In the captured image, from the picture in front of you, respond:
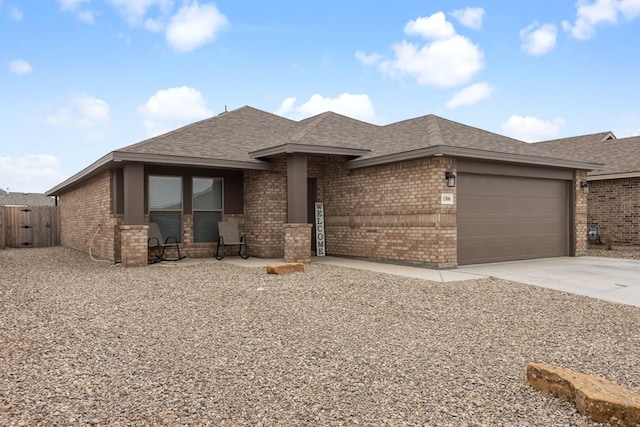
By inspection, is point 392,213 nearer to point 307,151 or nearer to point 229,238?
point 307,151

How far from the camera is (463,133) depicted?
11641 mm

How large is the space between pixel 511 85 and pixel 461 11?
4.04m

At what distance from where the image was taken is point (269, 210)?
39.7ft

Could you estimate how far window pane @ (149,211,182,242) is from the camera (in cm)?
1164

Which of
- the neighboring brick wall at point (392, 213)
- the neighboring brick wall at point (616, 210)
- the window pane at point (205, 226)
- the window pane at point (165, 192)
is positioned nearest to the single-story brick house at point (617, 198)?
the neighboring brick wall at point (616, 210)

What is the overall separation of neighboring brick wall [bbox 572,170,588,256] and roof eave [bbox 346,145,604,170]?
38cm

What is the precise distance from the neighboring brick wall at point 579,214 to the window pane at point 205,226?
1022 cm

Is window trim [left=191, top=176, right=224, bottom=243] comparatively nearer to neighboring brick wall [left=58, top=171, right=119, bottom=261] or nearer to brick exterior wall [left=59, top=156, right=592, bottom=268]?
brick exterior wall [left=59, top=156, right=592, bottom=268]

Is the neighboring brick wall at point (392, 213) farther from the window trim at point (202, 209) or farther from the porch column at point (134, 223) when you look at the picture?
the porch column at point (134, 223)

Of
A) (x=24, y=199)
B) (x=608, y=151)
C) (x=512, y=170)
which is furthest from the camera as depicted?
(x=24, y=199)

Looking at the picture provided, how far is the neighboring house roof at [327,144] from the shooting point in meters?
10.3

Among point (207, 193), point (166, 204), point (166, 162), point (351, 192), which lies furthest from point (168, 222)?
point (351, 192)

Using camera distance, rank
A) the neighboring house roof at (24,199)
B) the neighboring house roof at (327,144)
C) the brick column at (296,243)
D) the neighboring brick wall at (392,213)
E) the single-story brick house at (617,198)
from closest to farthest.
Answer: the neighboring brick wall at (392,213), the neighboring house roof at (327,144), the brick column at (296,243), the single-story brick house at (617,198), the neighboring house roof at (24,199)

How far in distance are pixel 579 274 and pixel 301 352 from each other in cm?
727
